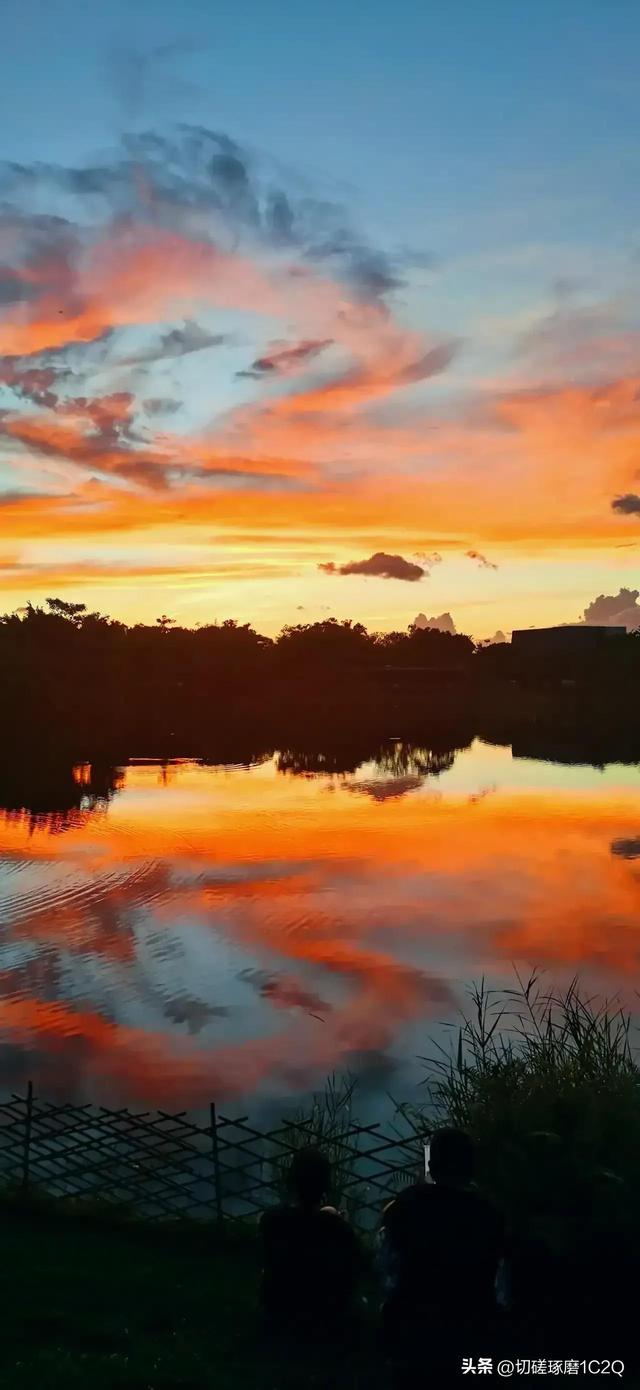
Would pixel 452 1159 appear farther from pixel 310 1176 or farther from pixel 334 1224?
pixel 334 1224

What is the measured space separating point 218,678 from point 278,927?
114m

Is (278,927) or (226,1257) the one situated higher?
(226,1257)

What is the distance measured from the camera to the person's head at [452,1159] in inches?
257

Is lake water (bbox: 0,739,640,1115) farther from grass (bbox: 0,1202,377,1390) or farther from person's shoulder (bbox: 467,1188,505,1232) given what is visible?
person's shoulder (bbox: 467,1188,505,1232)

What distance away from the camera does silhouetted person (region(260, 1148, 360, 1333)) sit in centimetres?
696

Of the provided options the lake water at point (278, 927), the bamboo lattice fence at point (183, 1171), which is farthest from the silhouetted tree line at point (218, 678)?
the bamboo lattice fence at point (183, 1171)

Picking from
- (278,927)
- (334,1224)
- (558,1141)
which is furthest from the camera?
(278,927)

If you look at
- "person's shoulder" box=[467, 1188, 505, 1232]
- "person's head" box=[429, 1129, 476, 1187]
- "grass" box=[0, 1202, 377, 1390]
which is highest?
"person's head" box=[429, 1129, 476, 1187]

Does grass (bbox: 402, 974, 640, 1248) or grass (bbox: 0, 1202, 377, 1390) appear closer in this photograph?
grass (bbox: 0, 1202, 377, 1390)

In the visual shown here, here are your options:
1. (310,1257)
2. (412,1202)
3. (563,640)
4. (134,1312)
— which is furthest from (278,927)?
(563,640)

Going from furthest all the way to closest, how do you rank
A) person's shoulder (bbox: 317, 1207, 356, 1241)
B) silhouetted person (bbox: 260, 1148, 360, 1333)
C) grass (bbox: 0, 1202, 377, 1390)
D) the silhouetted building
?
the silhouetted building
grass (bbox: 0, 1202, 377, 1390)
person's shoulder (bbox: 317, 1207, 356, 1241)
silhouetted person (bbox: 260, 1148, 360, 1333)

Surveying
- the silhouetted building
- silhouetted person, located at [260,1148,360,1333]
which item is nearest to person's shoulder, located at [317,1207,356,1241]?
silhouetted person, located at [260,1148,360,1333]

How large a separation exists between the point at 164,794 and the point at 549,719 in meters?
73.9

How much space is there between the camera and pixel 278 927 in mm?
29969
